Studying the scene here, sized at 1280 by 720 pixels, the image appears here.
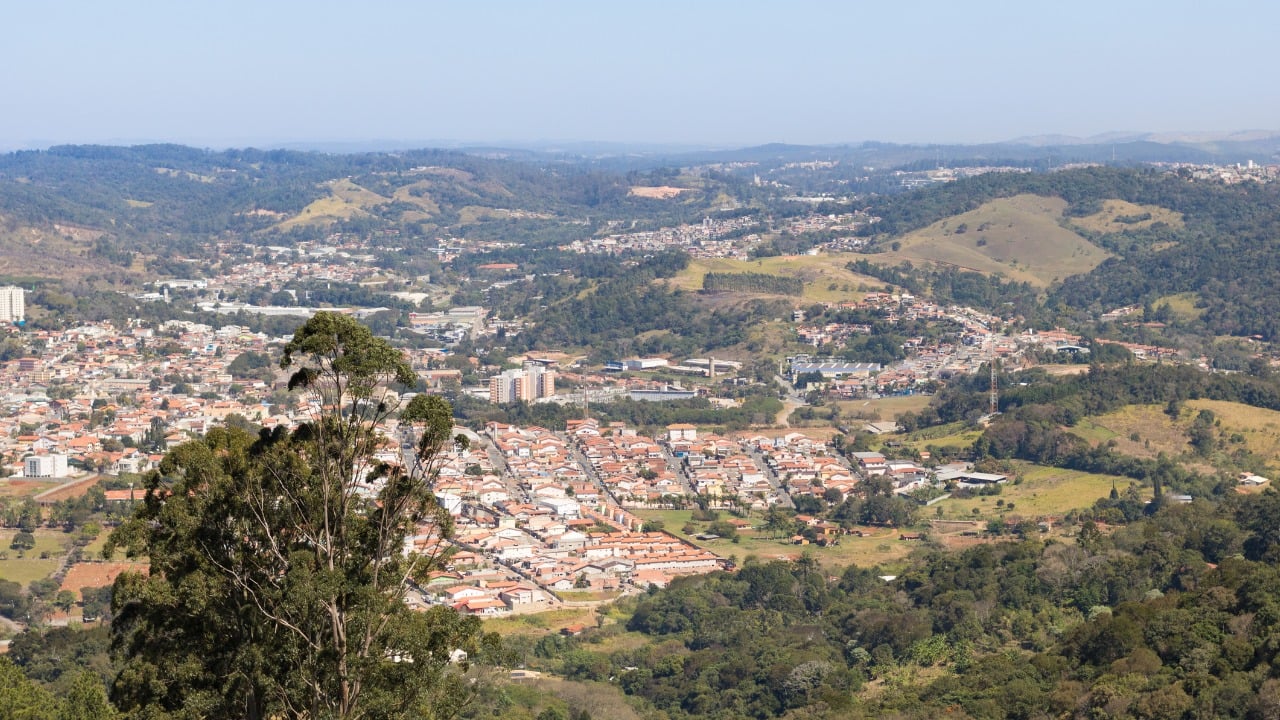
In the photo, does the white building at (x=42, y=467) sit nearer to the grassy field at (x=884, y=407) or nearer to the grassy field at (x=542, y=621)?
the grassy field at (x=542, y=621)

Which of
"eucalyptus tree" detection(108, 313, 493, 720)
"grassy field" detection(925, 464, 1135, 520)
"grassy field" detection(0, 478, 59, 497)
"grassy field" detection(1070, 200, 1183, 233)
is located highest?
"eucalyptus tree" detection(108, 313, 493, 720)

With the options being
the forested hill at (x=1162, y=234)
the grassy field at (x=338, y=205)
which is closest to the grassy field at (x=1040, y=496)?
the forested hill at (x=1162, y=234)

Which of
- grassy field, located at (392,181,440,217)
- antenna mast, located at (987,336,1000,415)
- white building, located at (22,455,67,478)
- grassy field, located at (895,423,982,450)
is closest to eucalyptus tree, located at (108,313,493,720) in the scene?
white building, located at (22,455,67,478)

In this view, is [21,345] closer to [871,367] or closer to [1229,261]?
[871,367]

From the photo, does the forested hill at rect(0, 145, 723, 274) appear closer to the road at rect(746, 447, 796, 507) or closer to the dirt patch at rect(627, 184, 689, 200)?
the dirt patch at rect(627, 184, 689, 200)

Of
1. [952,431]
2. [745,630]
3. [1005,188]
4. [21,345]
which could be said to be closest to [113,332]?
[21,345]

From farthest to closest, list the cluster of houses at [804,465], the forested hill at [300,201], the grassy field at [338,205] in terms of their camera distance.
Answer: the grassy field at [338,205] < the forested hill at [300,201] < the cluster of houses at [804,465]
